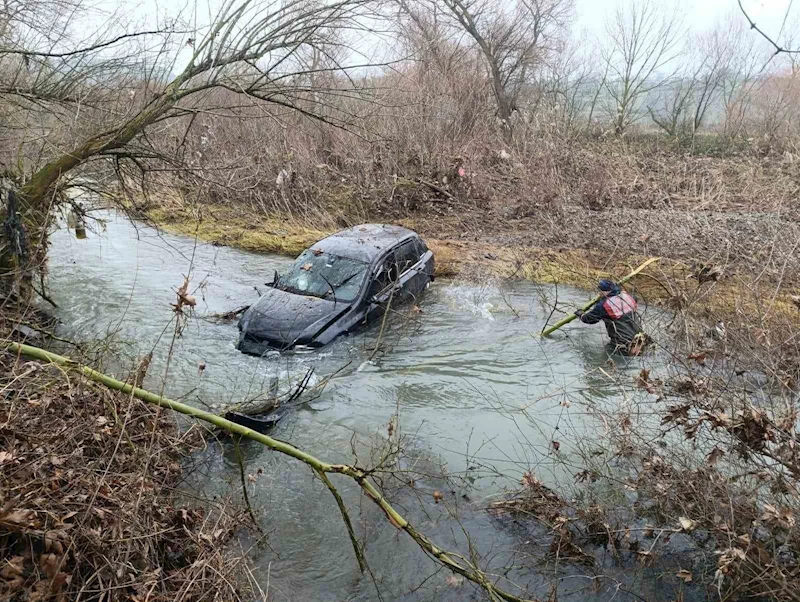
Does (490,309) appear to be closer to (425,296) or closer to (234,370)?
(425,296)

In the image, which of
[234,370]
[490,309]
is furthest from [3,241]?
[490,309]

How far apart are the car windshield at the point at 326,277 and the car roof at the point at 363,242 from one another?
0.14 m

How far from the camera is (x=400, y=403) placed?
8359 mm

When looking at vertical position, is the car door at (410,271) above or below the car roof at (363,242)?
below

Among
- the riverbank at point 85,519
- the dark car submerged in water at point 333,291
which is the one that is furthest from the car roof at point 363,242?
the riverbank at point 85,519

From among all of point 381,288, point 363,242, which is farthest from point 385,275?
point 363,242

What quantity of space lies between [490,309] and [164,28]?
23.3 ft

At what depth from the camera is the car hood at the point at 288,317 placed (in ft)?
28.9

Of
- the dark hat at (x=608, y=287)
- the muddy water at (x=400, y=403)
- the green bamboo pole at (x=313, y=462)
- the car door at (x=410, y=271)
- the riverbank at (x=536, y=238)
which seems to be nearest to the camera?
the green bamboo pole at (x=313, y=462)

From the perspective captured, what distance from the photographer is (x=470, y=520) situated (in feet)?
20.3

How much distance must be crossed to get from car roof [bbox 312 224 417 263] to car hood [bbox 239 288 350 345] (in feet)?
3.59

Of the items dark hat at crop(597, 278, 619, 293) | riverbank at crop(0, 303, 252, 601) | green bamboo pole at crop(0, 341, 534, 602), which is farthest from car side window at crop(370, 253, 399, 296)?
green bamboo pole at crop(0, 341, 534, 602)

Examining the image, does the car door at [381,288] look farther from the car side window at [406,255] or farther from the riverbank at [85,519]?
the riverbank at [85,519]

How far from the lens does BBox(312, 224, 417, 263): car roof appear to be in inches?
397
